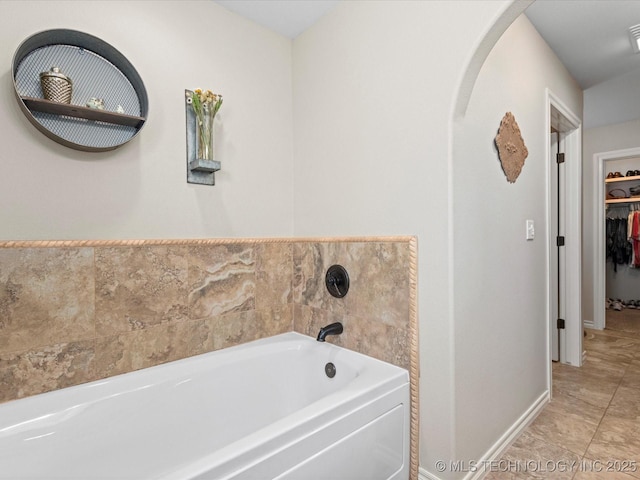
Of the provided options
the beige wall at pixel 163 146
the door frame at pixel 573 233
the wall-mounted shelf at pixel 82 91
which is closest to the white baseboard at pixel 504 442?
the door frame at pixel 573 233

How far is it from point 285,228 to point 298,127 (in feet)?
2.21

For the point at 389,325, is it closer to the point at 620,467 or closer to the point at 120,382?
the point at 120,382

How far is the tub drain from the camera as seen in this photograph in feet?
5.83

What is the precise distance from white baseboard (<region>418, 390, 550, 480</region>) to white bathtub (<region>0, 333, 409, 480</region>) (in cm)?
12

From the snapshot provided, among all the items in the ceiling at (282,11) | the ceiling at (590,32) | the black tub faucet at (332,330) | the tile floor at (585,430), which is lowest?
the tile floor at (585,430)

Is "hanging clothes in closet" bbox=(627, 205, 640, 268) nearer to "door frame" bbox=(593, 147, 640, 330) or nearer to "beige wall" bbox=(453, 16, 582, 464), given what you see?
"door frame" bbox=(593, 147, 640, 330)

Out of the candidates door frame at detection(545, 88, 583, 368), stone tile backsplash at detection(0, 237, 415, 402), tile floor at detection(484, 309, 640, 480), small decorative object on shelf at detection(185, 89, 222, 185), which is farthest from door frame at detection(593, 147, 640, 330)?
small decorative object on shelf at detection(185, 89, 222, 185)

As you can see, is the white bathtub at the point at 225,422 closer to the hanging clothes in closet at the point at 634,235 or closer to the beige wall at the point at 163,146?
the beige wall at the point at 163,146

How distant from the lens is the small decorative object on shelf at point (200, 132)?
5.79 ft

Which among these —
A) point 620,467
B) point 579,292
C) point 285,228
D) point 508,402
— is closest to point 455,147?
point 285,228

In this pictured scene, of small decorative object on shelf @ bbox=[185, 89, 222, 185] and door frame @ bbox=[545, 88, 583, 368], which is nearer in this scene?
small decorative object on shelf @ bbox=[185, 89, 222, 185]

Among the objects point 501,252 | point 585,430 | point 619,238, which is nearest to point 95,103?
point 501,252

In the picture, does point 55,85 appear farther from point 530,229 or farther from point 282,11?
point 530,229

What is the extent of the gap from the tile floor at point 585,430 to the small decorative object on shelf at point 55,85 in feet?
8.42
